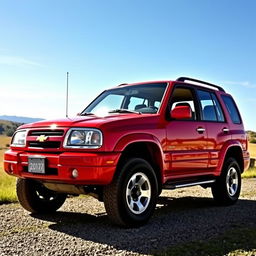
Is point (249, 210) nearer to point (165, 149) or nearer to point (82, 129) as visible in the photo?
point (165, 149)

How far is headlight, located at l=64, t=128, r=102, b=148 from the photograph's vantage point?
4.53m

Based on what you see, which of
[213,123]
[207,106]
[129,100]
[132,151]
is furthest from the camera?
[207,106]

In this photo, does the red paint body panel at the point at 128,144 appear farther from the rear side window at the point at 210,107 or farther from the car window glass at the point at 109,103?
the car window glass at the point at 109,103

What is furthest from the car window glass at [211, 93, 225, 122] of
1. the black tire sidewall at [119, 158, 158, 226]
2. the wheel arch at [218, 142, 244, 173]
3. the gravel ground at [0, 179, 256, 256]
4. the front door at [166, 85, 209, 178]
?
the black tire sidewall at [119, 158, 158, 226]

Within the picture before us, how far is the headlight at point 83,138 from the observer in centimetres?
453

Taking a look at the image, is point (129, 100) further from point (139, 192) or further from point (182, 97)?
point (139, 192)

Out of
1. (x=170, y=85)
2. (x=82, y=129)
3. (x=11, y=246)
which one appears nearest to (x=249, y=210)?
(x=170, y=85)

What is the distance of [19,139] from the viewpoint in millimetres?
5234

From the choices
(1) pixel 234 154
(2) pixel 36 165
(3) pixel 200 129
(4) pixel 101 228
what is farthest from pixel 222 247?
(1) pixel 234 154

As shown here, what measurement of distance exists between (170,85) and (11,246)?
329cm

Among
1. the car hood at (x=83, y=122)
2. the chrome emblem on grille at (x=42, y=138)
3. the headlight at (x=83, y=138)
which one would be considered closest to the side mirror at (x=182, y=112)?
the car hood at (x=83, y=122)

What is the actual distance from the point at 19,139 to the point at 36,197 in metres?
0.95

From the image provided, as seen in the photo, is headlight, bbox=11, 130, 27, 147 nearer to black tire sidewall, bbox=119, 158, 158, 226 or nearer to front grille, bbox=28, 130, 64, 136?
front grille, bbox=28, 130, 64, 136

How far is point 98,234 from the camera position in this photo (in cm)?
448
